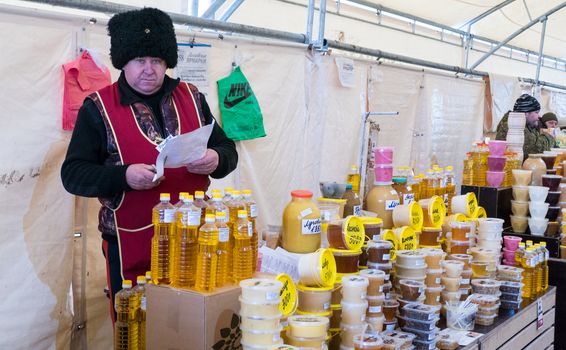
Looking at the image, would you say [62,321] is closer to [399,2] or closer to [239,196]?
[239,196]

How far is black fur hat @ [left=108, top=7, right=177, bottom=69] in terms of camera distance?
2329 millimetres

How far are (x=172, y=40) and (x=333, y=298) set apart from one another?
1.22 meters

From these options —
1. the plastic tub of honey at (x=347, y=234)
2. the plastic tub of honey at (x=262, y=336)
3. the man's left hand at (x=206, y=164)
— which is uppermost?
the man's left hand at (x=206, y=164)

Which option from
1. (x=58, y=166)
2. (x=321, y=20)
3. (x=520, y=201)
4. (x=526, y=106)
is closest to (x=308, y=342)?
(x=58, y=166)

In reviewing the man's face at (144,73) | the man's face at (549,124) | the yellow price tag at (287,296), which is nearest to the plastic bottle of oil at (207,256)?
the yellow price tag at (287,296)

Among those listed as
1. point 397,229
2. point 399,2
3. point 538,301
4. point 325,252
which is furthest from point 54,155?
point 399,2

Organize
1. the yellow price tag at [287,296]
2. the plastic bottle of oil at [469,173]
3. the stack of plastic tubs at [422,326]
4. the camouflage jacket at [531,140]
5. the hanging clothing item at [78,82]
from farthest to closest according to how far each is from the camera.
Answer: the camouflage jacket at [531,140] → the plastic bottle of oil at [469,173] → the hanging clothing item at [78,82] → the stack of plastic tubs at [422,326] → the yellow price tag at [287,296]

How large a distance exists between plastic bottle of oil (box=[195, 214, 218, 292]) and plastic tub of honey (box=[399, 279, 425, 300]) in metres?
0.89

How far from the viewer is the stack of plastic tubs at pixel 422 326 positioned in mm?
2289

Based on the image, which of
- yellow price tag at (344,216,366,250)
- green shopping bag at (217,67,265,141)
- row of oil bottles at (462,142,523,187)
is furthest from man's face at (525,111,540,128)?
yellow price tag at (344,216,366,250)

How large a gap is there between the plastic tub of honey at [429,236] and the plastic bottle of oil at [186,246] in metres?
1.36

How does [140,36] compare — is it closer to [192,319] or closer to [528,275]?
[192,319]

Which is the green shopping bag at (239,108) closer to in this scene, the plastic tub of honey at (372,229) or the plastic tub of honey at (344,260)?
the plastic tub of honey at (372,229)

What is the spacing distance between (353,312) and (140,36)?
132 centimetres
